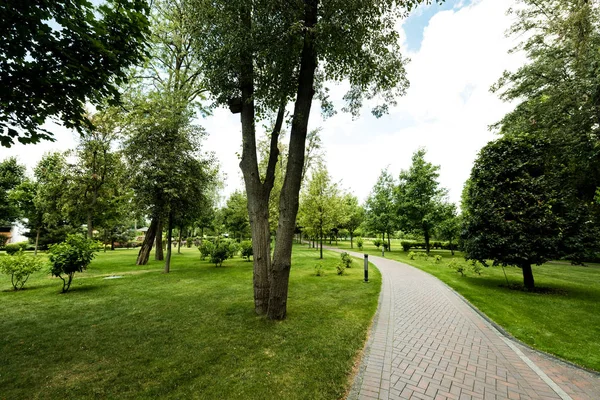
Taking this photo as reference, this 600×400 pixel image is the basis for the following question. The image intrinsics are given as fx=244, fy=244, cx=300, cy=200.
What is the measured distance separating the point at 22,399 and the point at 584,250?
15.6m

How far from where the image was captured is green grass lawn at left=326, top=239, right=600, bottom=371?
17.6ft

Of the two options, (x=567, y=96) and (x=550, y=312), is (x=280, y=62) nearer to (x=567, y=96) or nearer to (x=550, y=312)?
(x=550, y=312)

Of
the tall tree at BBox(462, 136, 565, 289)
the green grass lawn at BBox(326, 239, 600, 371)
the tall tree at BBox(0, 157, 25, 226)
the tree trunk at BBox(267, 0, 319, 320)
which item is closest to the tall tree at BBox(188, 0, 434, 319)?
the tree trunk at BBox(267, 0, 319, 320)

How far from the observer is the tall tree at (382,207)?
102 feet

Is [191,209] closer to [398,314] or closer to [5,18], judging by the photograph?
[5,18]

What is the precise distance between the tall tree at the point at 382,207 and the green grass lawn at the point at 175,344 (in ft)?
76.6

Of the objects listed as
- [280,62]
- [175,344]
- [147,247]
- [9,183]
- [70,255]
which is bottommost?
[175,344]

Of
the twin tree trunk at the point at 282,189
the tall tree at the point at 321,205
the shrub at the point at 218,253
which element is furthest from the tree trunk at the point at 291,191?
→ the tall tree at the point at 321,205

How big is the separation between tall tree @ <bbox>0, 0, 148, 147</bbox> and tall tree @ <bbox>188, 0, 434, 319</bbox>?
1.75 meters

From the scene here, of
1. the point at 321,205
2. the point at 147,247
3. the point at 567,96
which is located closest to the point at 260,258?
the point at 321,205

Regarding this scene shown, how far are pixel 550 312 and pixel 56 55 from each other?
566 inches

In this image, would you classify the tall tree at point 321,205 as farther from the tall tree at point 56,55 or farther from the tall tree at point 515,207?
the tall tree at point 56,55

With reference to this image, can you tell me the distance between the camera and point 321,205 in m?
20.2

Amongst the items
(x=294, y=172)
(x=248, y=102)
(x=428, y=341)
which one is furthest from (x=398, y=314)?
(x=248, y=102)
